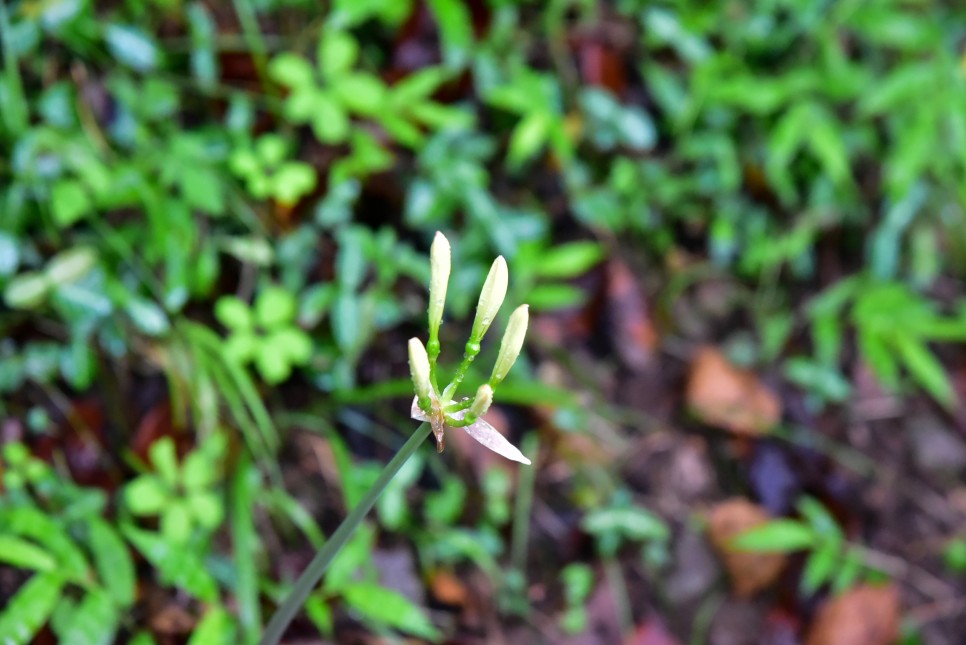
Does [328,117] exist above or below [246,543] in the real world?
above

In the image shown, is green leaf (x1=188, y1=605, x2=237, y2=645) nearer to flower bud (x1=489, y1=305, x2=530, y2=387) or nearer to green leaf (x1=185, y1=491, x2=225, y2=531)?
green leaf (x1=185, y1=491, x2=225, y2=531)

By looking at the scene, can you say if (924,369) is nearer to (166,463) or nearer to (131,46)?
(166,463)

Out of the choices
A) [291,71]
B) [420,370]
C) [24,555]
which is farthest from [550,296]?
[420,370]

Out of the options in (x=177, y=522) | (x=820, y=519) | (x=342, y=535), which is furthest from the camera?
(x=820, y=519)

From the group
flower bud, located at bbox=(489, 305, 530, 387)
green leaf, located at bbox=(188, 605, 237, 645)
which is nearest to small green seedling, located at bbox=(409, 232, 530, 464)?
flower bud, located at bbox=(489, 305, 530, 387)

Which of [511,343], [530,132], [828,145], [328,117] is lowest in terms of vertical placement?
[511,343]

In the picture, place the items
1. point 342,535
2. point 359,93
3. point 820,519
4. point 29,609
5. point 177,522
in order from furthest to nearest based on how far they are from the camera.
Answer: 1. point 820,519
2. point 359,93
3. point 177,522
4. point 29,609
5. point 342,535

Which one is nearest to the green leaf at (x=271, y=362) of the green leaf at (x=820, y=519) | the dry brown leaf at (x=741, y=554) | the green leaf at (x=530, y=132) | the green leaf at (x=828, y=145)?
the green leaf at (x=530, y=132)
